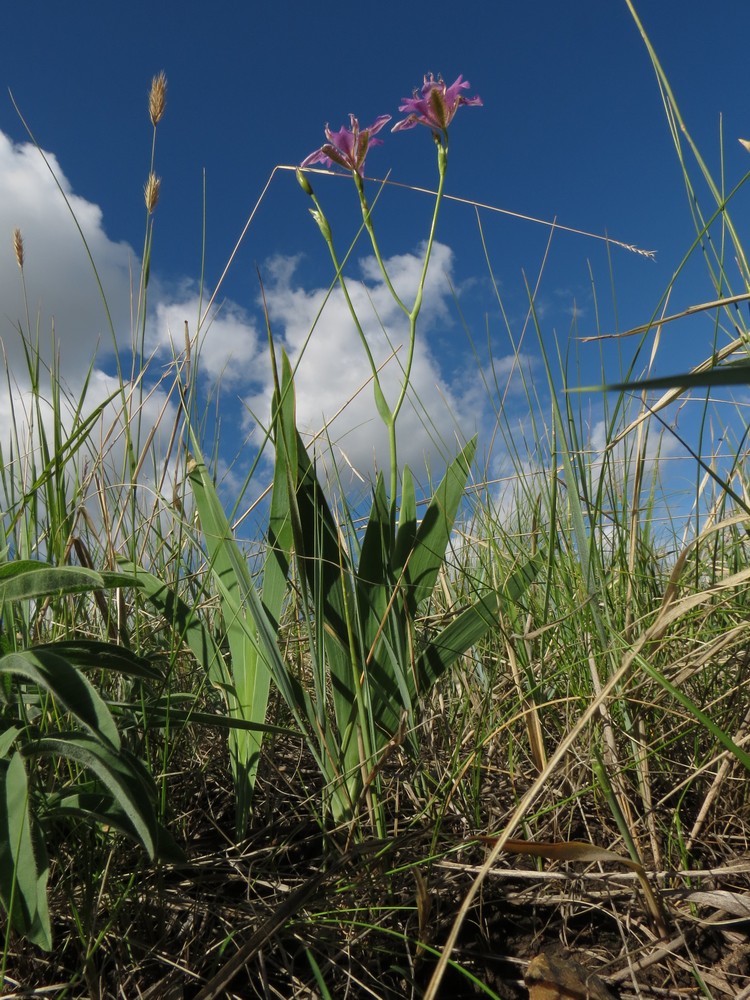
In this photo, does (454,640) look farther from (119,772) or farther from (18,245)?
(18,245)

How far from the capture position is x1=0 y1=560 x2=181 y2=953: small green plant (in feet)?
2.05

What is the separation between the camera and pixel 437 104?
1.14m

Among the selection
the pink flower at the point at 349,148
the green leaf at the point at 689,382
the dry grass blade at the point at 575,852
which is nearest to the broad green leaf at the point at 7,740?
the dry grass blade at the point at 575,852

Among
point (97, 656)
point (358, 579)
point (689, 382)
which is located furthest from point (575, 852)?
point (689, 382)

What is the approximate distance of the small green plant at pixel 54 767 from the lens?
0.63 m

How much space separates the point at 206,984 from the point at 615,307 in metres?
1.06

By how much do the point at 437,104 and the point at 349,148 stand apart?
0.15m

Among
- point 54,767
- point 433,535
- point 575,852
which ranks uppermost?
point 433,535

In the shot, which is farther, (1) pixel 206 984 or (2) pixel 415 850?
(2) pixel 415 850

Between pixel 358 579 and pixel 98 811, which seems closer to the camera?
pixel 98 811

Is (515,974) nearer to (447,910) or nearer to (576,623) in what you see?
(447,910)

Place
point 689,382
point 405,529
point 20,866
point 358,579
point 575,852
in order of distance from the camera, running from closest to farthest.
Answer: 1. point 689,382
2. point 20,866
3. point 575,852
4. point 358,579
5. point 405,529

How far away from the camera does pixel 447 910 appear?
33.1 inches

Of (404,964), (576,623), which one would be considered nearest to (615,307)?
(576,623)
